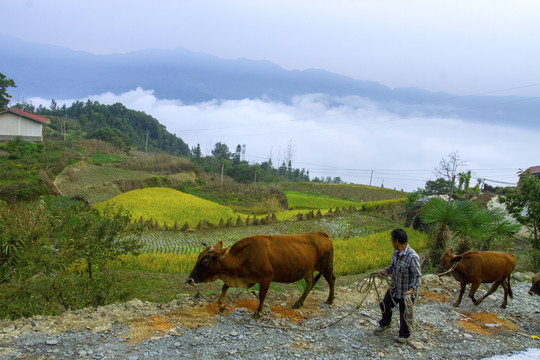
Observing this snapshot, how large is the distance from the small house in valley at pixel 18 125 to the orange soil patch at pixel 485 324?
3387cm

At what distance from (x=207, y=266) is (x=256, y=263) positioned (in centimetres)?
70

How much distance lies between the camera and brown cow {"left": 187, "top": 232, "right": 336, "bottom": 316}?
528cm

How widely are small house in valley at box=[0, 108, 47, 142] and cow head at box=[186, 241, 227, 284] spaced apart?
104ft

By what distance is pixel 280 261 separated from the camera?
18.1 feet

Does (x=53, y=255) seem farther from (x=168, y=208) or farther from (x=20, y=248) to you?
(x=168, y=208)

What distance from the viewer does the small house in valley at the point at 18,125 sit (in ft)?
100

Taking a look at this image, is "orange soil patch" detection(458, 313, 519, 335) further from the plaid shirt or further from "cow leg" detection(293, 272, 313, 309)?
"cow leg" detection(293, 272, 313, 309)

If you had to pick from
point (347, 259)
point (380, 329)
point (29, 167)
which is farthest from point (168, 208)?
point (380, 329)

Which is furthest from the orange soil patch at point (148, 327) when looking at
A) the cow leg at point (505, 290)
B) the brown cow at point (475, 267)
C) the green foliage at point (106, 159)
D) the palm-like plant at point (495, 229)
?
the green foliage at point (106, 159)

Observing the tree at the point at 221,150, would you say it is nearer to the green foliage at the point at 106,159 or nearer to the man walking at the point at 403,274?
the green foliage at the point at 106,159

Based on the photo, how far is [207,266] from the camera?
5.26 meters

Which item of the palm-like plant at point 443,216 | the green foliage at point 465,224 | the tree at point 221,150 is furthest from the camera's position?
the tree at point 221,150

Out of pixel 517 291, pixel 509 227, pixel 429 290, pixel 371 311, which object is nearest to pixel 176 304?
pixel 371 311

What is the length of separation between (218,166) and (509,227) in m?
34.8
